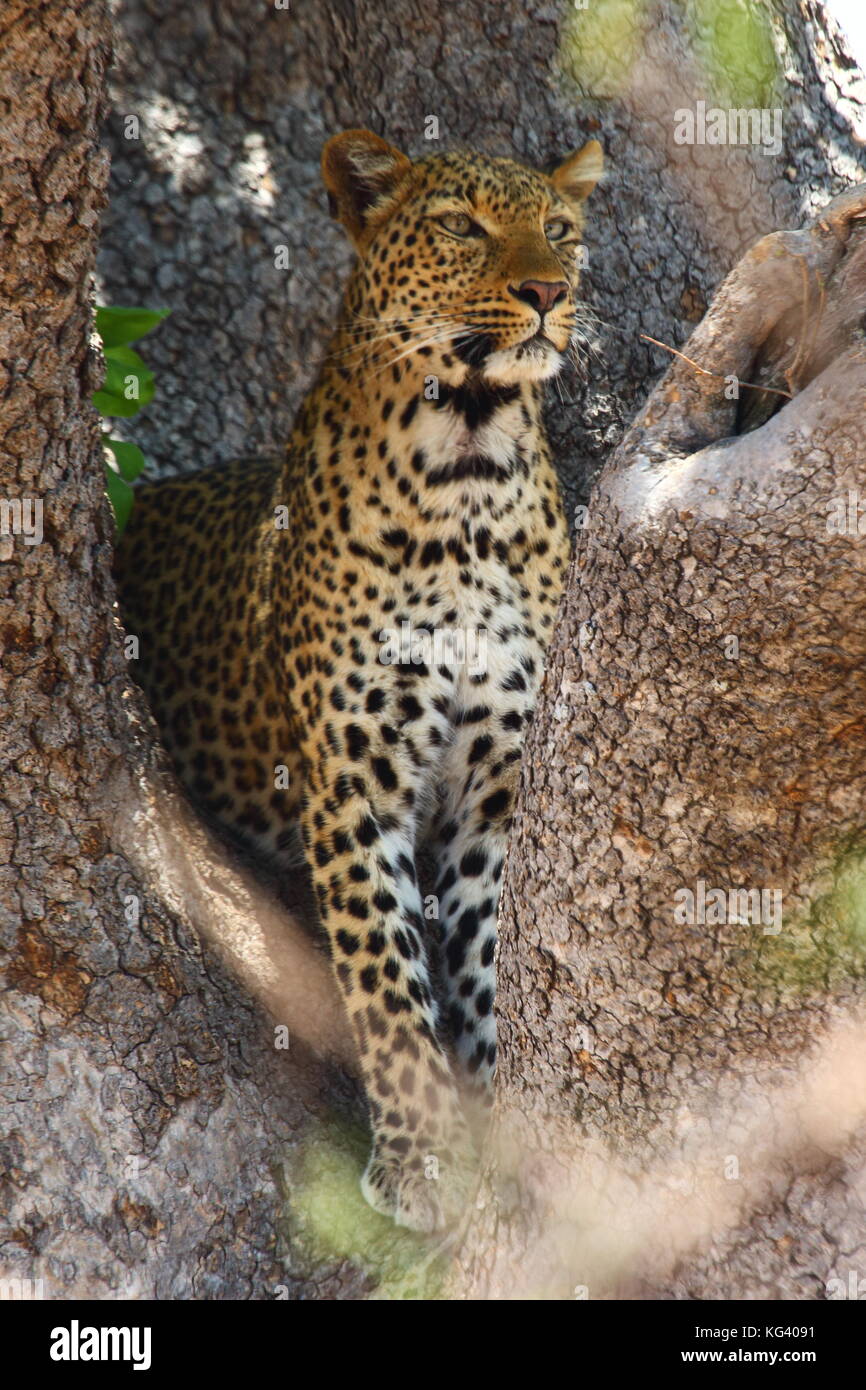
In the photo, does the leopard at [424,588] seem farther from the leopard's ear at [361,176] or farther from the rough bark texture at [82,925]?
the rough bark texture at [82,925]

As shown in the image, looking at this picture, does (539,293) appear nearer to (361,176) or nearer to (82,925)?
(361,176)

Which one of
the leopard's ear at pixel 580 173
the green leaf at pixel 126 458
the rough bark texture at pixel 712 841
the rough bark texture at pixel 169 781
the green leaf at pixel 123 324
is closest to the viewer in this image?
the rough bark texture at pixel 712 841

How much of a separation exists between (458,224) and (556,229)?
34cm

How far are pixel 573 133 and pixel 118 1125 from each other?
12.0 feet

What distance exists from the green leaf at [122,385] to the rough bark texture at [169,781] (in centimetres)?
104

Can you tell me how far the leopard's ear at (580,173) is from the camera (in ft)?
15.8

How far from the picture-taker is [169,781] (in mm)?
4348

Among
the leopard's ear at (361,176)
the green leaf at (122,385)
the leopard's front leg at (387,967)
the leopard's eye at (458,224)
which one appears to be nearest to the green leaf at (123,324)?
the green leaf at (122,385)

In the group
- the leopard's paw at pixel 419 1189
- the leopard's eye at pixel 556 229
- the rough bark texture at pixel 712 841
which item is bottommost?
the leopard's paw at pixel 419 1189

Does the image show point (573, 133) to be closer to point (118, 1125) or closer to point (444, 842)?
point (444, 842)

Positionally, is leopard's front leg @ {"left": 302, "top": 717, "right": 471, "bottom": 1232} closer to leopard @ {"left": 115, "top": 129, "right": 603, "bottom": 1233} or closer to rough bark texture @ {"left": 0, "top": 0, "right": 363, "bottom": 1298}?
leopard @ {"left": 115, "top": 129, "right": 603, "bottom": 1233}

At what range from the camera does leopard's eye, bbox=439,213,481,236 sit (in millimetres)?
4598

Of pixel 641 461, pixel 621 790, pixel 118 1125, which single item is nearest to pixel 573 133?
pixel 641 461

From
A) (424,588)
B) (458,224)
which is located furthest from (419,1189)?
(458,224)
